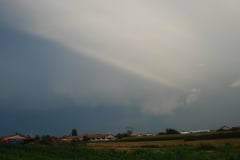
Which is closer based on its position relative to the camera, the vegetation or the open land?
the vegetation

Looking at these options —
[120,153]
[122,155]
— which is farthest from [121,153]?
[122,155]

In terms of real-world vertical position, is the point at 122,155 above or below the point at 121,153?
below

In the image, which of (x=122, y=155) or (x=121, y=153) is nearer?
(x=122, y=155)

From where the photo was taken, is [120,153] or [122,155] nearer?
[122,155]

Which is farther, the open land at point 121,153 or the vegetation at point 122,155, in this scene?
the open land at point 121,153

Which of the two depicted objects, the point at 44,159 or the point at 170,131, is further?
the point at 170,131

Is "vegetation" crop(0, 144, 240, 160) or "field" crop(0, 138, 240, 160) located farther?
"field" crop(0, 138, 240, 160)

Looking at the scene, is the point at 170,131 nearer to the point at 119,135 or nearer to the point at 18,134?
the point at 119,135

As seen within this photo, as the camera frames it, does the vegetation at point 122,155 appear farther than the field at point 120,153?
No

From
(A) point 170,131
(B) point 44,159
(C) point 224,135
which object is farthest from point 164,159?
(A) point 170,131

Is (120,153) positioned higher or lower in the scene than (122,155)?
higher

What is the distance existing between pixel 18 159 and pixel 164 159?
43.6ft

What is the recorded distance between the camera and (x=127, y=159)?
1649 inches

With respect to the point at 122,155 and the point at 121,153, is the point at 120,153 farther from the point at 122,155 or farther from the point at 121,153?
the point at 122,155
